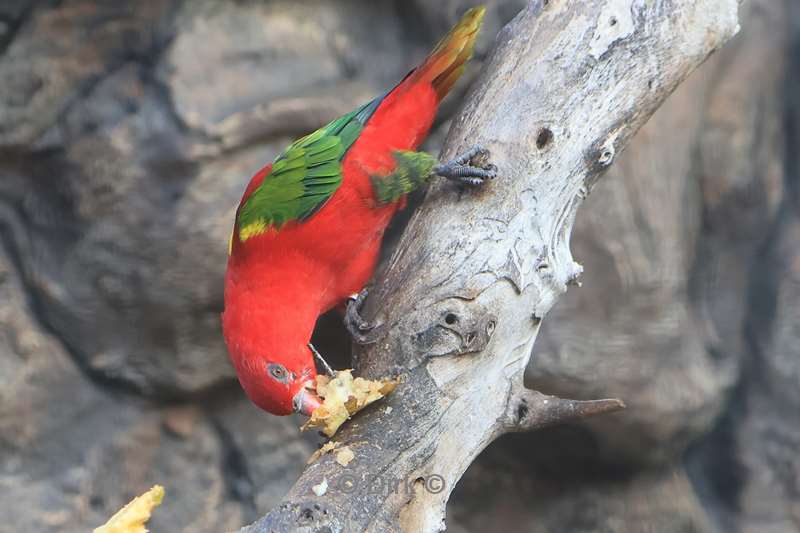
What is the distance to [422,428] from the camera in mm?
1765

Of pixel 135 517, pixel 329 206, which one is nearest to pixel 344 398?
pixel 135 517

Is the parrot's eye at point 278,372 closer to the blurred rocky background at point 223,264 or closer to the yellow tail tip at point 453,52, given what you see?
the yellow tail tip at point 453,52

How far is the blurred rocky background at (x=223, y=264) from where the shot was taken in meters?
3.22

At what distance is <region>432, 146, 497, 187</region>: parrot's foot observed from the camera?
1.96 meters

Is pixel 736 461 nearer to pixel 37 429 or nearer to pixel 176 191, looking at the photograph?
pixel 176 191

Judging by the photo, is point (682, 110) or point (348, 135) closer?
point (348, 135)

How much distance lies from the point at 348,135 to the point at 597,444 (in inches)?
70.5

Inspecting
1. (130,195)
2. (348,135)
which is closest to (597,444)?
(348,135)

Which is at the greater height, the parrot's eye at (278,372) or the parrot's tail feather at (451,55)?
the parrot's tail feather at (451,55)
